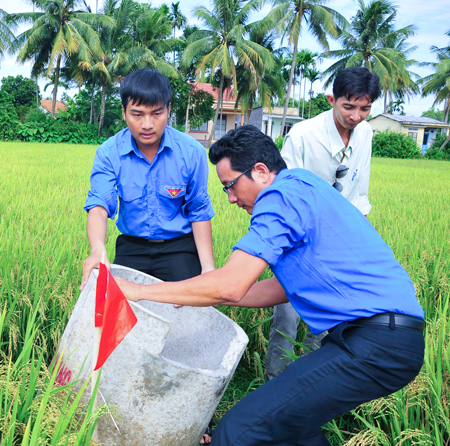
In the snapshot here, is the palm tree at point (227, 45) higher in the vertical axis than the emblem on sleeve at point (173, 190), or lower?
higher

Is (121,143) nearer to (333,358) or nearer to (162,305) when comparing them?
(162,305)

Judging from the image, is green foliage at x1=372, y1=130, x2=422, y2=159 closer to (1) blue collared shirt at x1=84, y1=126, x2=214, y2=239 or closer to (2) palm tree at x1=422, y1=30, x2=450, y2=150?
Answer: (2) palm tree at x1=422, y1=30, x2=450, y2=150

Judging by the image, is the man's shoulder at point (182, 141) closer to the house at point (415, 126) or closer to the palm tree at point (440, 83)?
the palm tree at point (440, 83)

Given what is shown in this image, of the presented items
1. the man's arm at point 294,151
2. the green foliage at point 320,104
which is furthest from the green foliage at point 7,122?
the green foliage at point 320,104

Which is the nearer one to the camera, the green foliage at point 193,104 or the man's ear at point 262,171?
the man's ear at point 262,171

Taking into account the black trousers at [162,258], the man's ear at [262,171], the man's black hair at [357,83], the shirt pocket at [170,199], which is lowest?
the black trousers at [162,258]

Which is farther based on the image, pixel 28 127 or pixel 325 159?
pixel 28 127

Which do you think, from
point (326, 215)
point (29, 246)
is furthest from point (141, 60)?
point (326, 215)

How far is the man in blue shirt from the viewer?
6.03 ft

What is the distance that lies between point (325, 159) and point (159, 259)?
91 centimetres

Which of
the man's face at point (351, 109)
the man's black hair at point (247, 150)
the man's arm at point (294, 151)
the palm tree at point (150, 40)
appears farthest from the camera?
A: the palm tree at point (150, 40)

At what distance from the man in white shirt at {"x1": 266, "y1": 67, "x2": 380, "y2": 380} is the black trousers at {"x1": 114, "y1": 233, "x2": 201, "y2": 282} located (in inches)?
17.2

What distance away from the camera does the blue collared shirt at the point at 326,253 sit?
1.15 metres

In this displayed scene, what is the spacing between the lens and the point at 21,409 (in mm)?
1177
